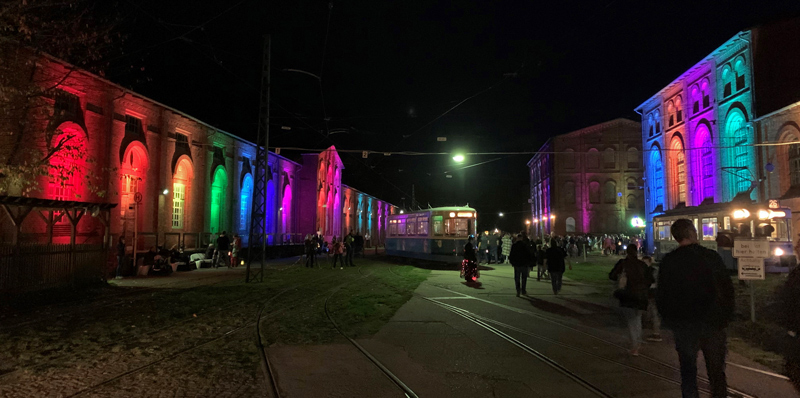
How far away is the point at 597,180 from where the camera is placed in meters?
54.8

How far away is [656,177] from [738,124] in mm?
10980

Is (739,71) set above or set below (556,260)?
above

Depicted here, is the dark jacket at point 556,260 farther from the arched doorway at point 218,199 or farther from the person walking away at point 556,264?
the arched doorway at point 218,199

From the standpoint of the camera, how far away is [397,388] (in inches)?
207

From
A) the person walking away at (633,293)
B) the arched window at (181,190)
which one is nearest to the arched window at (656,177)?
the arched window at (181,190)

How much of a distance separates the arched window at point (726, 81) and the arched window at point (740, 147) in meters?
1.78

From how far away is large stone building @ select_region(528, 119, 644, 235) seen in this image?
53.6 metres

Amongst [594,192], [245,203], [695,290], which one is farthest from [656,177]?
[695,290]

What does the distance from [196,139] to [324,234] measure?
18988mm

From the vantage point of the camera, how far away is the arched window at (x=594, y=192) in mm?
54469

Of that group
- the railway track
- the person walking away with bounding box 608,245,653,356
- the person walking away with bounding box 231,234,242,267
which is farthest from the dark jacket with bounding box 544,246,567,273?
the person walking away with bounding box 231,234,242,267

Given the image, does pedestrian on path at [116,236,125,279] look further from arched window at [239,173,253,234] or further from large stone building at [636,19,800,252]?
large stone building at [636,19,800,252]

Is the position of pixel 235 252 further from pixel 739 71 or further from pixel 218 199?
pixel 739 71

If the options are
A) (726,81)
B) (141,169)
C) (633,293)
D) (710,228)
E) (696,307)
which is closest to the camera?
(696,307)
